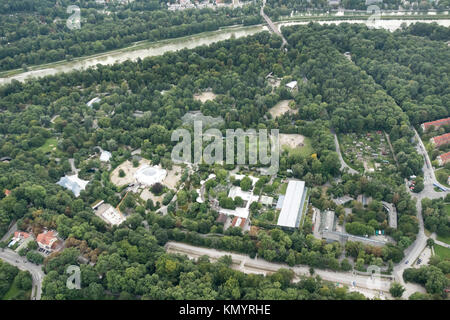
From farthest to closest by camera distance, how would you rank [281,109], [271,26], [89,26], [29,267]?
[271,26] < [89,26] < [281,109] < [29,267]

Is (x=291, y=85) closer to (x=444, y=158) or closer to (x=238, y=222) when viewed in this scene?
(x=444, y=158)

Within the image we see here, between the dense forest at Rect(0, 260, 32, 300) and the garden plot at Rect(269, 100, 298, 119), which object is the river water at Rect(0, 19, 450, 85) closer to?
the garden plot at Rect(269, 100, 298, 119)

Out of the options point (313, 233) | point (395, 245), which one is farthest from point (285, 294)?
point (395, 245)

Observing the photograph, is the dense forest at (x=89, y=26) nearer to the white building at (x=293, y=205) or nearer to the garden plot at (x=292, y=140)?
the garden plot at (x=292, y=140)

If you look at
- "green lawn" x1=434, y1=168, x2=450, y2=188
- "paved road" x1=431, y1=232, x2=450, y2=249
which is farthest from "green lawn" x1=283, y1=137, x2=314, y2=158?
"paved road" x1=431, y1=232, x2=450, y2=249

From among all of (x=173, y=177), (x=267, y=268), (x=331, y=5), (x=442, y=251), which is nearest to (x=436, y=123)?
(x=442, y=251)

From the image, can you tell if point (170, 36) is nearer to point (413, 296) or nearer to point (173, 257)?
point (173, 257)

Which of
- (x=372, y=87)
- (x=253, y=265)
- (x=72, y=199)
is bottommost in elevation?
(x=253, y=265)
